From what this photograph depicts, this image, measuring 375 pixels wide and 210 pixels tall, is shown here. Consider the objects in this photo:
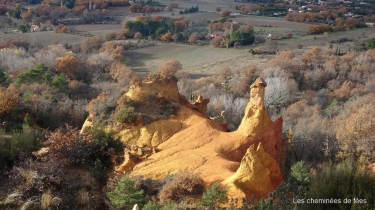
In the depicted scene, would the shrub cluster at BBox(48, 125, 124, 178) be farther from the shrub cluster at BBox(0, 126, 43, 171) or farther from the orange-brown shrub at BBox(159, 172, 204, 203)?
the orange-brown shrub at BBox(159, 172, 204, 203)

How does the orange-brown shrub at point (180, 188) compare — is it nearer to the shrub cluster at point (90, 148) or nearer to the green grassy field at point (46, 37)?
the shrub cluster at point (90, 148)

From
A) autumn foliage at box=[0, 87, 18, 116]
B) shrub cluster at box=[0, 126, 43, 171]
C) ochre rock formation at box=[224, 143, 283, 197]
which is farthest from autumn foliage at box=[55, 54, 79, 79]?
ochre rock formation at box=[224, 143, 283, 197]

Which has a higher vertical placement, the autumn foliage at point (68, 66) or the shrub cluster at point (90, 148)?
the shrub cluster at point (90, 148)

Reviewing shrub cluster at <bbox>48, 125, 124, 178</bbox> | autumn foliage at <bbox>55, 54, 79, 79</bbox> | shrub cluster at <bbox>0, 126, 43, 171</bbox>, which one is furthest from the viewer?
autumn foliage at <bbox>55, 54, 79, 79</bbox>

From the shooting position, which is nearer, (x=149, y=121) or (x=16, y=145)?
(x=16, y=145)

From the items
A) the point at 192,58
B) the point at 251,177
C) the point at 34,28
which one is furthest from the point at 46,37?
the point at 251,177

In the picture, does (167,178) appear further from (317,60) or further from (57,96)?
(317,60)

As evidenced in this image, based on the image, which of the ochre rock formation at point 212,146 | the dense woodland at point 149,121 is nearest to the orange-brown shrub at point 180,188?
the dense woodland at point 149,121

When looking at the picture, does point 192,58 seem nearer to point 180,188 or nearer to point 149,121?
point 149,121
